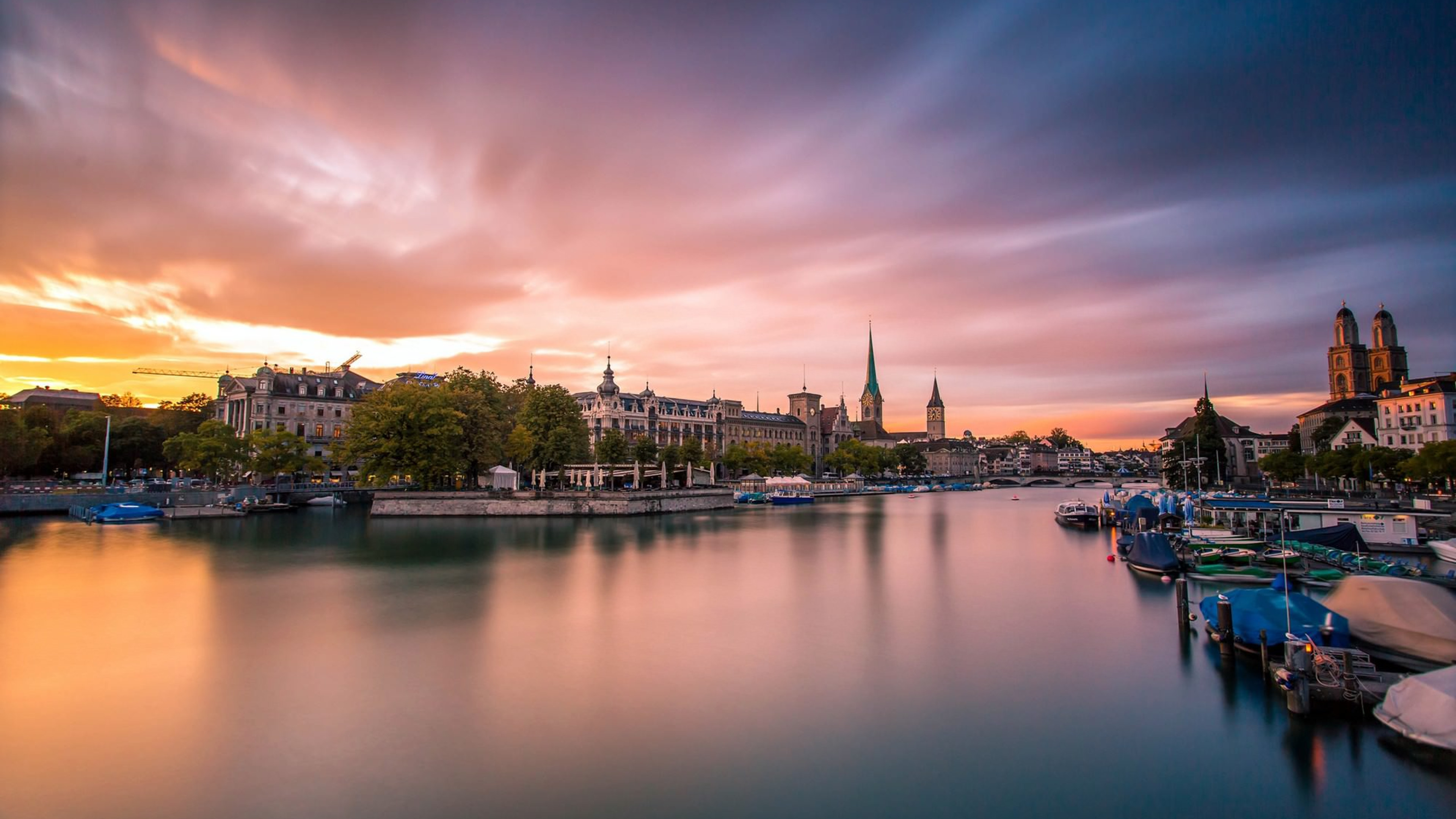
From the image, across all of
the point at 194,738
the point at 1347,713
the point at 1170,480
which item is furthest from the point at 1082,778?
the point at 1170,480

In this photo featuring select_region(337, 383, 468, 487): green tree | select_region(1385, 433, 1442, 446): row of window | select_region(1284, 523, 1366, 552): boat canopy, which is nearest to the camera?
select_region(1284, 523, 1366, 552): boat canopy

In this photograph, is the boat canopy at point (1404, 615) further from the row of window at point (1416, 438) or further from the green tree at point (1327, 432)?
the green tree at point (1327, 432)

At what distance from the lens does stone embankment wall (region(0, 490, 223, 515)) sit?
56.1 meters

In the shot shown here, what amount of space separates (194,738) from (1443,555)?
43583mm

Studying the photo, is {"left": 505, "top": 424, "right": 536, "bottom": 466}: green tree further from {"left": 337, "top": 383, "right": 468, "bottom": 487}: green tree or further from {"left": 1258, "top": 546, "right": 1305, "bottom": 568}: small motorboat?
{"left": 1258, "top": 546, "right": 1305, "bottom": 568}: small motorboat

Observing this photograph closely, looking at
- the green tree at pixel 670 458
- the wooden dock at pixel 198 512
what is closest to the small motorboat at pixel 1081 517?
the green tree at pixel 670 458

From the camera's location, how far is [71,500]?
57.9m

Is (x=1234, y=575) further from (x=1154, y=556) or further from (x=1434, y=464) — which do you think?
(x=1434, y=464)

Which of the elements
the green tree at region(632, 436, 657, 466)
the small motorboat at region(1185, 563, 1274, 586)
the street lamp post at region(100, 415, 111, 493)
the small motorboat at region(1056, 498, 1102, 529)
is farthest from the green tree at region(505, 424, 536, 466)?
the small motorboat at region(1185, 563, 1274, 586)

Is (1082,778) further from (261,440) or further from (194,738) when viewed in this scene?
(261,440)

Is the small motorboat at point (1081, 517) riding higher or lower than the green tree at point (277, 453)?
lower

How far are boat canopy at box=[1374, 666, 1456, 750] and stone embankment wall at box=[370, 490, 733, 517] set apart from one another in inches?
2126

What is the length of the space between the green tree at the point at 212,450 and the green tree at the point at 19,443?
377 inches

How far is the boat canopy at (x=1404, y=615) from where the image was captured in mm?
15695
